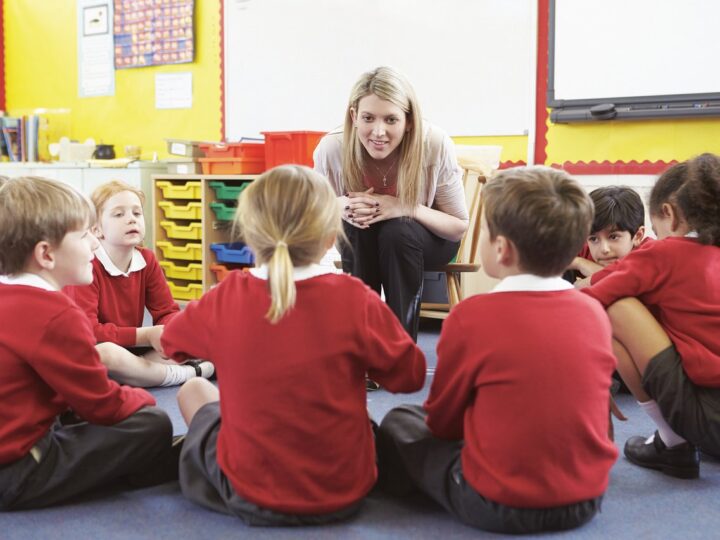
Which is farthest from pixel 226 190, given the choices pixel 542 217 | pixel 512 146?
pixel 542 217

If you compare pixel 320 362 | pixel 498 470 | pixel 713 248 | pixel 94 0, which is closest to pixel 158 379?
pixel 320 362

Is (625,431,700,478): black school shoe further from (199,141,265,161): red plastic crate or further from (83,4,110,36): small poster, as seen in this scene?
(83,4,110,36): small poster

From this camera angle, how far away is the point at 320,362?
1.22m

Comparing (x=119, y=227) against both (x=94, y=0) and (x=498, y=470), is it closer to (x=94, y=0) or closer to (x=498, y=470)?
(x=498, y=470)

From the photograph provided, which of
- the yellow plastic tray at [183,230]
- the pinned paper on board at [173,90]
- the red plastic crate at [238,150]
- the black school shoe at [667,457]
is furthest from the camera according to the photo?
the pinned paper on board at [173,90]

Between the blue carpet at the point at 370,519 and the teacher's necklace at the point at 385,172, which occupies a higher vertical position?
the teacher's necklace at the point at 385,172

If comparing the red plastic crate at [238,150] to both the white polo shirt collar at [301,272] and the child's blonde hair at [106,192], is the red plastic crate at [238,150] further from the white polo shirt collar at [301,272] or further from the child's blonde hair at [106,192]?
the white polo shirt collar at [301,272]

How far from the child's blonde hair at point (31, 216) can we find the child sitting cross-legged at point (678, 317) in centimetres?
100

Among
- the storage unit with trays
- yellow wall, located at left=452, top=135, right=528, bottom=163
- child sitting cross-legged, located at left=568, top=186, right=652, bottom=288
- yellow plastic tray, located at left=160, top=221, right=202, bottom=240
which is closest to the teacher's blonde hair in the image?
child sitting cross-legged, located at left=568, top=186, right=652, bottom=288

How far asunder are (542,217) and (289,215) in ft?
1.27

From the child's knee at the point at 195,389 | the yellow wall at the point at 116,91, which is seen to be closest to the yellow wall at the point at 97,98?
the yellow wall at the point at 116,91

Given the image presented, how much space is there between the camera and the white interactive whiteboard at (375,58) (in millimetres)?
3309

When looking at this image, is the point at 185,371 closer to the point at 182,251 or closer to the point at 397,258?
the point at 397,258

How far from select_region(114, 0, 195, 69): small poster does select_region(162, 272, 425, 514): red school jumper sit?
331 cm
